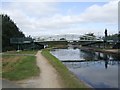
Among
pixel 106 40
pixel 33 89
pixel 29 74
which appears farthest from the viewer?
pixel 106 40

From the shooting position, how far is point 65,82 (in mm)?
21781

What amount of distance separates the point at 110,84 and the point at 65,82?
451 centimetres

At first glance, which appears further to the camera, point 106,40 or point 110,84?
point 106,40

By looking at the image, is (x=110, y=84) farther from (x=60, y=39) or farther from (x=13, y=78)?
(x=60, y=39)

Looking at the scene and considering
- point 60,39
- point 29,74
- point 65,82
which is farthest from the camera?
point 60,39

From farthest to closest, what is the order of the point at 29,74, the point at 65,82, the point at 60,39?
the point at 60,39 → the point at 29,74 → the point at 65,82

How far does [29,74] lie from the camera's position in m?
26.7

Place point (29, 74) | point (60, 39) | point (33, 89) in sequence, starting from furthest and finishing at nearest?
1. point (60, 39)
2. point (29, 74)
3. point (33, 89)

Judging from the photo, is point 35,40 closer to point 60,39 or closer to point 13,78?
point 60,39

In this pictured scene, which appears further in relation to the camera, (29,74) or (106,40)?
(106,40)

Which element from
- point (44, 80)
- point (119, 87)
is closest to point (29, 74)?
point (44, 80)

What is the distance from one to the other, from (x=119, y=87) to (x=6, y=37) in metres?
74.6

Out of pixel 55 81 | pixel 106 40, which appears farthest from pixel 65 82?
pixel 106 40

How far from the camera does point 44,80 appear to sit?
76.3 ft
